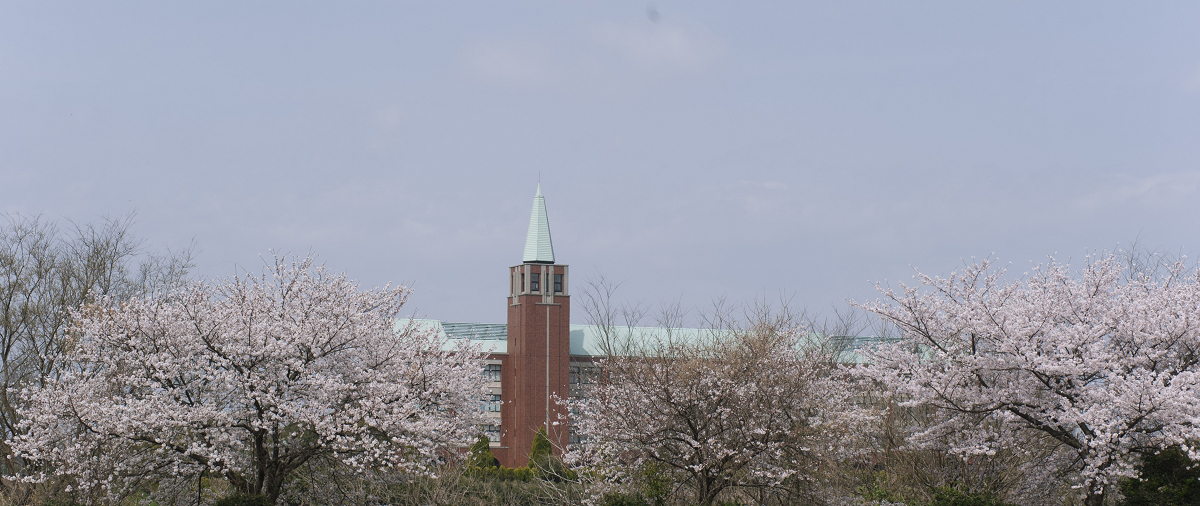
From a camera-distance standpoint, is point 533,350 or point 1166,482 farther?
point 533,350

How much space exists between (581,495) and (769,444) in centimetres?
416

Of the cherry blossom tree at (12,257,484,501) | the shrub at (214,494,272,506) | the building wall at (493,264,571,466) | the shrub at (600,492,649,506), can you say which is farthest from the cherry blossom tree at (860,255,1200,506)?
the building wall at (493,264,571,466)

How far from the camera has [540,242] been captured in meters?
66.7

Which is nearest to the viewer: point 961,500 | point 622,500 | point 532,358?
point 961,500

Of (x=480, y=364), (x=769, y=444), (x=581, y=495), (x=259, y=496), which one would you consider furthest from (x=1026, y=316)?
(x=259, y=496)

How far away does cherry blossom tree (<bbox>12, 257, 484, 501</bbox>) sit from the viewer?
1659 cm

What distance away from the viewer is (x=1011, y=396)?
678 inches

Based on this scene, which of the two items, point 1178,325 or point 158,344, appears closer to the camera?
point 1178,325

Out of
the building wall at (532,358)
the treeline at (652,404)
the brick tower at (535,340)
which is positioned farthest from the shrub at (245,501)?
the brick tower at (535,340)

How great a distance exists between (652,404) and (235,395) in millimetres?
7694

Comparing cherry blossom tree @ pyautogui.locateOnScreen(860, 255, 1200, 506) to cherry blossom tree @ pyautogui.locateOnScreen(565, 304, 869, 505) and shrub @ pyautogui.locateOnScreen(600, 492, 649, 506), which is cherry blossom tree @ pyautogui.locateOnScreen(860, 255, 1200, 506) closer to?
cherry blossom tree @ pyautogui.locateOnScreen(565, 304, 869, 505)

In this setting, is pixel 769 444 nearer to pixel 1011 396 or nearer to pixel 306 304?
pixel 1011 396

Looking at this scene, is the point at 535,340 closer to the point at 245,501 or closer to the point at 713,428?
the point at 713,428

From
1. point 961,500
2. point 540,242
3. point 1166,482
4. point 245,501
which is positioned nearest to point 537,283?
point 540,242
